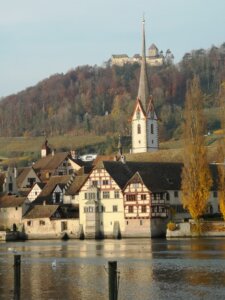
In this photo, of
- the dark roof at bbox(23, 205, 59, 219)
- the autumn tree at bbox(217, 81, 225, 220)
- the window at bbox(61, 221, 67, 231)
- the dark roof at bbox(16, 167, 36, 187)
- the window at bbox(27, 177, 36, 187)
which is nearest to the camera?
the autumn tree at bbox(217, 81, 225, 220)

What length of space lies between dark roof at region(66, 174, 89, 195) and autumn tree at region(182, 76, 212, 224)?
2134cm

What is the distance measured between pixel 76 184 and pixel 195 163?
26.1m

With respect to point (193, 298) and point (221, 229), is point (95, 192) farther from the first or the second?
point (193, 298)

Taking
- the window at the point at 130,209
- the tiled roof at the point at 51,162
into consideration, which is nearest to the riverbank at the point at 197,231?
the window at the point at 130,209

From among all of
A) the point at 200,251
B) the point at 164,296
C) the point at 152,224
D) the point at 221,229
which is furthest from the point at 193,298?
the point at 152,224

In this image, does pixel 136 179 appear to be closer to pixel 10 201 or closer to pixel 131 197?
pixel 131 197

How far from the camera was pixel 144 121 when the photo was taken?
154375 mm

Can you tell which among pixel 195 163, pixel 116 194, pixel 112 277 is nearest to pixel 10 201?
pixel 116 194

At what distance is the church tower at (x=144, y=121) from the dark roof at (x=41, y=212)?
4035cm

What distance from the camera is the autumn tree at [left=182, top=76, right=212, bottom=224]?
9962 centimetres

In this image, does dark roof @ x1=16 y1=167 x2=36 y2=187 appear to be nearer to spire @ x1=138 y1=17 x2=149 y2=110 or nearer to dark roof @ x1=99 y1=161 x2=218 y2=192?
spire @ x1=138 y1=17 x2=149 y2=110

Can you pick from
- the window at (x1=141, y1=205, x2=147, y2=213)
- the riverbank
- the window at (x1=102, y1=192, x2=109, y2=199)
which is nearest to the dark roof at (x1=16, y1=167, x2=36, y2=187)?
the window at (x1=102, y1=192, x2=109, y2=199)

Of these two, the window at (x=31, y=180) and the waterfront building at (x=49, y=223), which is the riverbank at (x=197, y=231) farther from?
the window at (x=31, y=180)

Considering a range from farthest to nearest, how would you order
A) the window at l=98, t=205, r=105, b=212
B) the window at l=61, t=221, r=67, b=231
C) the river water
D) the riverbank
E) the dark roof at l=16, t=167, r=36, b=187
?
the dark roof at l=16, t=167, r=36, b=187, the window at l=61, t=221, r=67, b=231, the window at l=98, t=205, r=105, b=212, the riverbank, the river water
